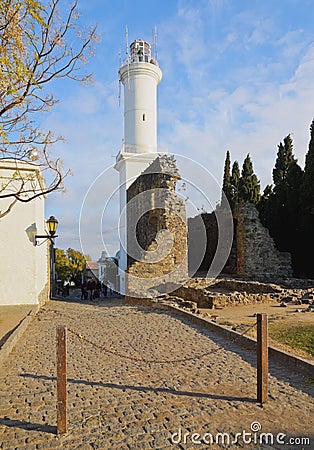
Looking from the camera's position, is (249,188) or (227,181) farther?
(227,181)

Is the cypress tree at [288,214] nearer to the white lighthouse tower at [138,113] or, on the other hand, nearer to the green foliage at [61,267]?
the white lighthouse tower at [138,113]

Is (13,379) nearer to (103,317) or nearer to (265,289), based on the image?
(103,317)

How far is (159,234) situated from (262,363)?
13.1m

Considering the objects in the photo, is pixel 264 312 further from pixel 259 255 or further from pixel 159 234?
pixel 259 255

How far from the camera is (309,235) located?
19953mm

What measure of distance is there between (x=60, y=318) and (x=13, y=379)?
5614mm

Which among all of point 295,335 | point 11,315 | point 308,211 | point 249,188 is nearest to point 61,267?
point 249,188

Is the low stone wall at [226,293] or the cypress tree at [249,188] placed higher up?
the cypress tree at [249,188]

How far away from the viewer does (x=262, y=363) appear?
442 centimetres

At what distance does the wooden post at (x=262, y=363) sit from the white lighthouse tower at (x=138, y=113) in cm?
2438

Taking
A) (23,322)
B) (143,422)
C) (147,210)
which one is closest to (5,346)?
(23,322)

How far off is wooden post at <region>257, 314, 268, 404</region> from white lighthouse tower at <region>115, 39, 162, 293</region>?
24.4m

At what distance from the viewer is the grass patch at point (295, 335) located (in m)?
6.67

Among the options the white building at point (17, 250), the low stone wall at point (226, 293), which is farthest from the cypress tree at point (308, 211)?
the white building at point (17, 250)
